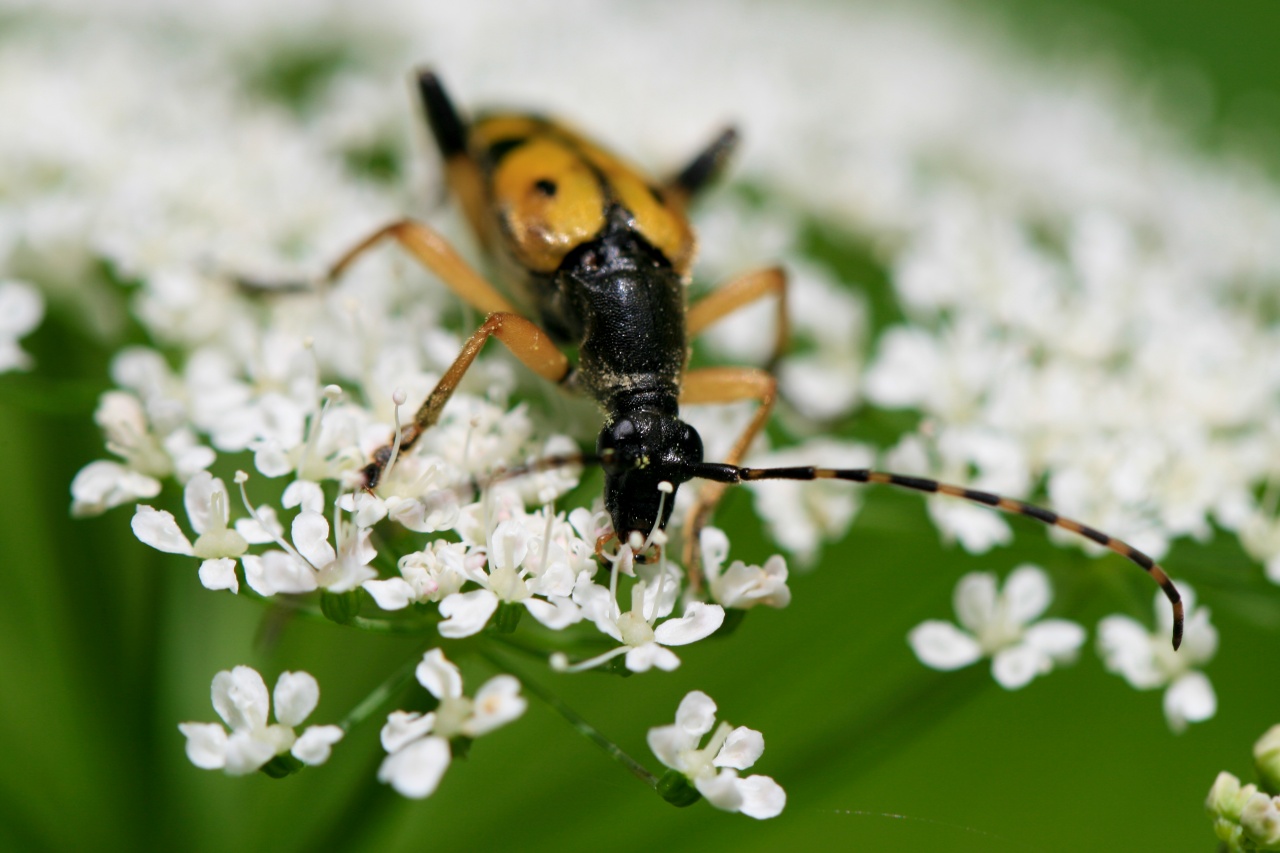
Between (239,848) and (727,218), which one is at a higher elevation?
(727,218)

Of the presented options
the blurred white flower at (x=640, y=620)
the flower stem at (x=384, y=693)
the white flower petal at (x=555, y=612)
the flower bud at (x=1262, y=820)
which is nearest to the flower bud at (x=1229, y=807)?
the flower bud at (x=1262, y=820)

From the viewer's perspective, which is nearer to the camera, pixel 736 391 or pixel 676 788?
pixel 676 788

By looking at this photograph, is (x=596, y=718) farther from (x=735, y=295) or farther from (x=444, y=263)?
(x=444, y=263)

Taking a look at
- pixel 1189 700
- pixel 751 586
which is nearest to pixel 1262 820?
pixel 1189 700

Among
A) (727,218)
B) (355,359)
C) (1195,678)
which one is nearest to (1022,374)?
(1195,678)

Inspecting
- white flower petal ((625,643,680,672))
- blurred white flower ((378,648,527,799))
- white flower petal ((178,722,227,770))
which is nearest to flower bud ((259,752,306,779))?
white flower petal ((178,722,227,770))

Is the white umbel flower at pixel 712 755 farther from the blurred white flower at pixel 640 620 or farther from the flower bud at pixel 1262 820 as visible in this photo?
the flower bud at pixel 1262 820

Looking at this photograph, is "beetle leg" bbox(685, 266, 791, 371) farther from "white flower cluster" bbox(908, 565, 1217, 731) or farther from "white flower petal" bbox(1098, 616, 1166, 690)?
"white flower petal" bbox(1098, 616, 1166, 690)

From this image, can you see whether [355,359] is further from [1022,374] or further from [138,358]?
[1022,374]
